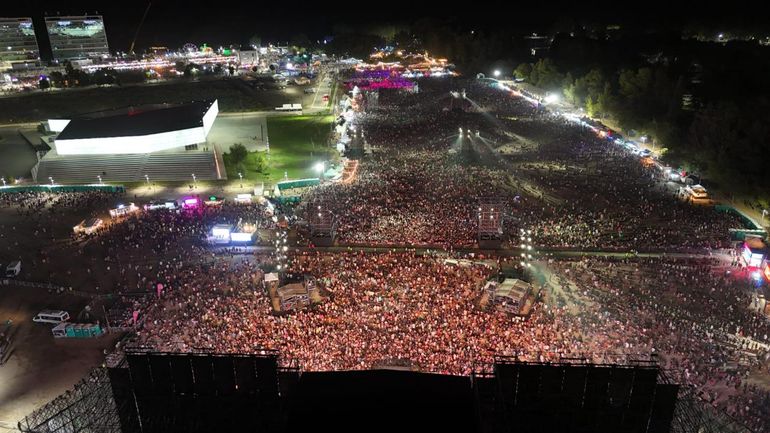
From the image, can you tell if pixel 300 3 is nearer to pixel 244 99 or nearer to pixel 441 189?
pixel 244 99

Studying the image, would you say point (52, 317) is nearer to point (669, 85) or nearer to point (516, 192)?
point (516, 192)

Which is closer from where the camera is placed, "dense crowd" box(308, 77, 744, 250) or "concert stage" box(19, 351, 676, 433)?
"concert stage" box(19, 351, 676, 433)

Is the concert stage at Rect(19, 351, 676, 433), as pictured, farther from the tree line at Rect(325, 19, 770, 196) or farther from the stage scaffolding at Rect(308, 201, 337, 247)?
the tree line at Rect(325, 19, 770, 196)

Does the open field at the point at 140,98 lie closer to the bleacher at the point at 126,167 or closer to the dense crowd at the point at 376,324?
the bleacher at the point at 126,167

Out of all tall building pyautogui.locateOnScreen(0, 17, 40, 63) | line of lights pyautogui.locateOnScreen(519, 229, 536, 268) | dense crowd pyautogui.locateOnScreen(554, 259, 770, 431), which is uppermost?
tall building pyautogui.locateOnScreen(0, 17, 40, 63)

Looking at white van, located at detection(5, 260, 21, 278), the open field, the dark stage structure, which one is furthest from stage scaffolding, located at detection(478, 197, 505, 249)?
the open field

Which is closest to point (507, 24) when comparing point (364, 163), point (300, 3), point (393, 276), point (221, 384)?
point (300, 3)
